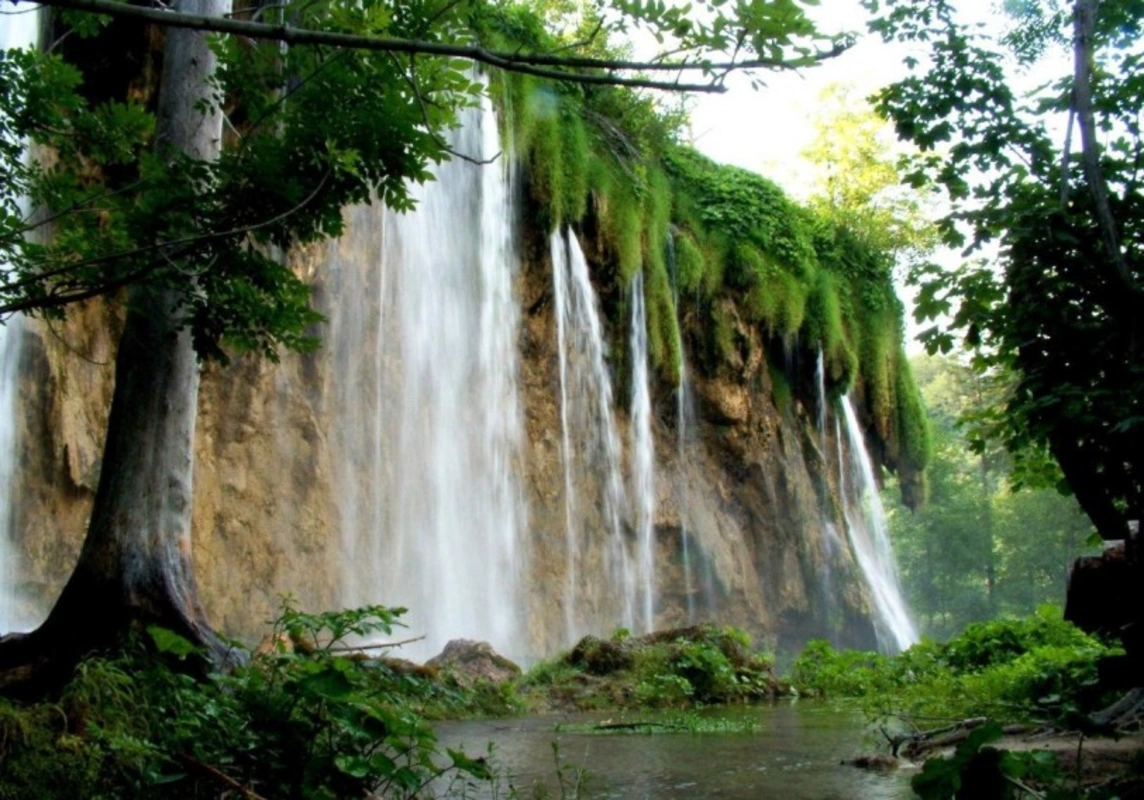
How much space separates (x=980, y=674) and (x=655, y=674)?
289cm

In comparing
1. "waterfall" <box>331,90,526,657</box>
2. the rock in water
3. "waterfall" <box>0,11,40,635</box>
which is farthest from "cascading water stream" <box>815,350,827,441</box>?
"waterfall" <box>0,11,40,635</box>

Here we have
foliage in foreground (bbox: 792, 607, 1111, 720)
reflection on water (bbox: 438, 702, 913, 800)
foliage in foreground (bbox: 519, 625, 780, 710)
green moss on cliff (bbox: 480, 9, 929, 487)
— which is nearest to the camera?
reflection on water (bbox: 438, 702, 913, 800)

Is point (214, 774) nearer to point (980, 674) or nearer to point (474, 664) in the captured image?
point (474, 664)

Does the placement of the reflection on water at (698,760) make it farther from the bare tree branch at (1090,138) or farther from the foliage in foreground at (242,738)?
the bare tree branch at (1090,138)

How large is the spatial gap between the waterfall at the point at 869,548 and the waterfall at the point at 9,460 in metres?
18.2

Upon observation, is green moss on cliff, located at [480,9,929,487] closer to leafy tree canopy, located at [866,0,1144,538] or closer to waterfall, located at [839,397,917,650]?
waterfall, located at [839,397,917,650]

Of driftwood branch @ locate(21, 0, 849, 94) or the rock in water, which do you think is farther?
the rock in water

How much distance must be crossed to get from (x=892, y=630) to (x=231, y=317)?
22222 millimetres

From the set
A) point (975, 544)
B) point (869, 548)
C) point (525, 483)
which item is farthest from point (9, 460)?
point (975, 544)

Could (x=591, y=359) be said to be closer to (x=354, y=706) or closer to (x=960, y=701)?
(x=960, y=701)

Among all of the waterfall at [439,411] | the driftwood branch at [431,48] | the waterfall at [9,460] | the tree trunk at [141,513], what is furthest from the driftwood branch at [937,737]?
the waterfall at [439,411]

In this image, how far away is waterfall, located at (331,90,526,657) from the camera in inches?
564

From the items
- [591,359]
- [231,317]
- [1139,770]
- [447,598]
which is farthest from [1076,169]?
[591,359]

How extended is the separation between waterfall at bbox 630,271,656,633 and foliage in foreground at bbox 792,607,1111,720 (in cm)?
613
